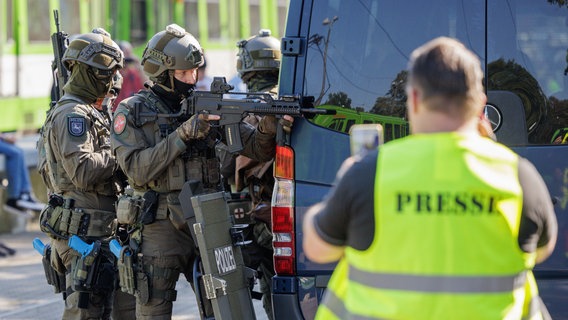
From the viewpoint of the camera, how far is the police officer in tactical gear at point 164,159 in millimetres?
5578

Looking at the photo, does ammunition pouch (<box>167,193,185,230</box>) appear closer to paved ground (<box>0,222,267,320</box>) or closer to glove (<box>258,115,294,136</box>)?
glove (<box>258,115,294,136</box>)

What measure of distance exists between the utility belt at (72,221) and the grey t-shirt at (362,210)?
3194mm

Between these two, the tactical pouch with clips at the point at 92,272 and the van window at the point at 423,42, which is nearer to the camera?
the van window at the point at 423,42

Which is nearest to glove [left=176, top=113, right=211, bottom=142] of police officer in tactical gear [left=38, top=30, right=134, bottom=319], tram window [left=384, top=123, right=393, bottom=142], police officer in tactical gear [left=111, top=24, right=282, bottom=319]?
police officer in tactical gear [left=111, top=24, right=282, bottom=319]

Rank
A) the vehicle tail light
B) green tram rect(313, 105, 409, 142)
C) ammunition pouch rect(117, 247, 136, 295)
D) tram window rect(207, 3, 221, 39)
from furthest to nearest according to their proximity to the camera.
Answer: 1. tram window rect(207, 3, 221, 39)
2. ammunition pouch rect(117, 247, 136, 295)
3. the vehicle tail light
4. green tram rect(313, 105, 409, 142)

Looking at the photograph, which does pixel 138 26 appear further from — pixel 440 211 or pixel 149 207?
pixel 440 211

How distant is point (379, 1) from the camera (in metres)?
4.70

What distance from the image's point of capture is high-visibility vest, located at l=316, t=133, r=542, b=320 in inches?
114

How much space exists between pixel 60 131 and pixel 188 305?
268 centimetres

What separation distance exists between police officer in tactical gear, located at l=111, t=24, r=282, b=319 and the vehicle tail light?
663 millimetres

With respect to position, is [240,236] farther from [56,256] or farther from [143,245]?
[56,256]

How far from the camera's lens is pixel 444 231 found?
9.48ft

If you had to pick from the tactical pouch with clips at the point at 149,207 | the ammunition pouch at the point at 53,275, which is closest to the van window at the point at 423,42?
the tactical pouch with clips at the point at 149,207

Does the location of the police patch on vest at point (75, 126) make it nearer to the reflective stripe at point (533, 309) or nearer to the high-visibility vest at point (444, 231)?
the high-visibility vest at point (444, 231)
